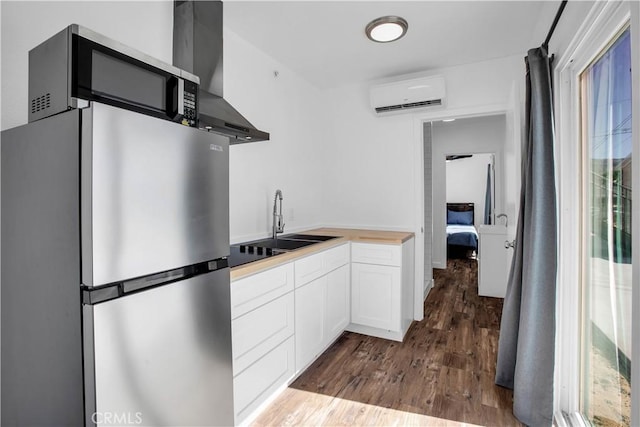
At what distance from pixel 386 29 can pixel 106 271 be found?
2.33 metres

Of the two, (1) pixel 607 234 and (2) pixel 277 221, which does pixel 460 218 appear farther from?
(1) pixel 607 234

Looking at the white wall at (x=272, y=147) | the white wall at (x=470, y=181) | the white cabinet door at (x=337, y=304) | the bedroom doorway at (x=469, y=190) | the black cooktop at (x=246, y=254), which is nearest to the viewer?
the black cooktop at (x=246, y=254)

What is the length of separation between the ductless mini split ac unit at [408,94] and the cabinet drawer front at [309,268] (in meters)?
1.69

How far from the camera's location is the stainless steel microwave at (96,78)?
0.92 meters

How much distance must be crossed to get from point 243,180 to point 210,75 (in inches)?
32.2

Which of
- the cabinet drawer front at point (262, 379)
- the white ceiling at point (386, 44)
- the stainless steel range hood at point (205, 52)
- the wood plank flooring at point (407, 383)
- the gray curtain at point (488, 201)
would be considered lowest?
the wood plank flooring at point (407, 383)

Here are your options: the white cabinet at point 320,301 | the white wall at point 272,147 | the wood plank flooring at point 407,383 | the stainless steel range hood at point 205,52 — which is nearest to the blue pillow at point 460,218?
the wood plank flooring at point 407,383

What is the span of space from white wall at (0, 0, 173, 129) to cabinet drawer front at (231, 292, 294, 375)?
1.29m

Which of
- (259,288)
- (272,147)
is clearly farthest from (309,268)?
(272,147)

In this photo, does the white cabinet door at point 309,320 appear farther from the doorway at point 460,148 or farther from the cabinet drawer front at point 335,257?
the doorway at point 460,148

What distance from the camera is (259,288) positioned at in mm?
1726

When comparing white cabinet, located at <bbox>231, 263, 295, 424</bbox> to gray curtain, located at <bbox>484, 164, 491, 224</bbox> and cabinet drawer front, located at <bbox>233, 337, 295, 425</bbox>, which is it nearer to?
cabinet drawer front, located at <bbox>233, 337, 295, 425</bbox>

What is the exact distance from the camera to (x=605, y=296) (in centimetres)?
139

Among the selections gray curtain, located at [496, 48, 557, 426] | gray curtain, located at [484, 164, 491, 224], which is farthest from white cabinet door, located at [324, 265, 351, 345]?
gray curtain, located at [484, 164, 491, 224]
